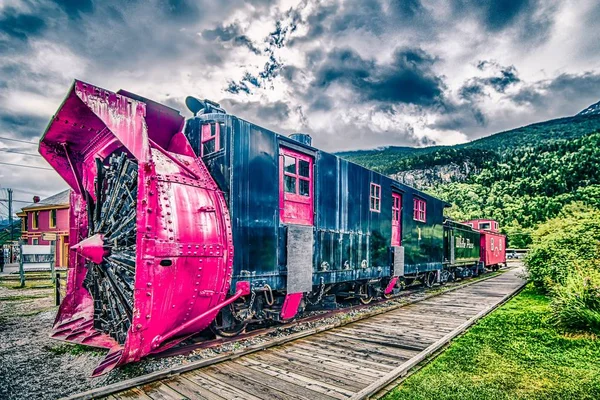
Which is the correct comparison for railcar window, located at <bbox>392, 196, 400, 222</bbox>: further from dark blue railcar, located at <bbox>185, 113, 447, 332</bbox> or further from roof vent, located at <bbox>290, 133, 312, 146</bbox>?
roof vent, located at <bbox>290, 133, 312, 146</bbox>

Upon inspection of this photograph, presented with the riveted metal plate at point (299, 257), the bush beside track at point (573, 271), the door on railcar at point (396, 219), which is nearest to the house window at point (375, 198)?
the door on railcar at point (396, 219)

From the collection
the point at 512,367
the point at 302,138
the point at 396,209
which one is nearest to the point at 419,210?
the point at 396,209

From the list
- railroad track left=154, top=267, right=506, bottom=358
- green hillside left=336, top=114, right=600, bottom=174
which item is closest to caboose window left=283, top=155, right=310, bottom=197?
railroad track left=154, top=267, right=506, bottom=358

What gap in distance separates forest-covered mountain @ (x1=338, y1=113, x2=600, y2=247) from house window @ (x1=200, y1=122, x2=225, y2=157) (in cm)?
5595

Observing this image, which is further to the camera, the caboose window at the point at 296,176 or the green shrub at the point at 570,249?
the green shrub at the point at 570,249

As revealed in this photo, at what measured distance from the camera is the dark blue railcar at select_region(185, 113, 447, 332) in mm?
5969

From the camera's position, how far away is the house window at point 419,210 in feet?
44.3

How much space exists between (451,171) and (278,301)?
10811cm

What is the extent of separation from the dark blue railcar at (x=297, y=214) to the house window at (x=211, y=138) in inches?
0.7

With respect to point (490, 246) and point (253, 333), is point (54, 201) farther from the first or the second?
point (490, 246)

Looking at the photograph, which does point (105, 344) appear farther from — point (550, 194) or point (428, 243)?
point (550, 194)

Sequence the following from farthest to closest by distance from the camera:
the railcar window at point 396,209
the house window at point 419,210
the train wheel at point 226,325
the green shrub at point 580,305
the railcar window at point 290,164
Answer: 1. the house window at point 419,210
2. the railcar window at point 396,209
3. the railcar window at point 290,164
4. the green shrub at point 580,305
5. the train wheel at point 226,325

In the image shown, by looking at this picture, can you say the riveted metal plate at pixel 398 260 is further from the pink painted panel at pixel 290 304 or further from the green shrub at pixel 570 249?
the pink painted panel at pixel 290 304

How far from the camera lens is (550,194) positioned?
65562 millimetres
